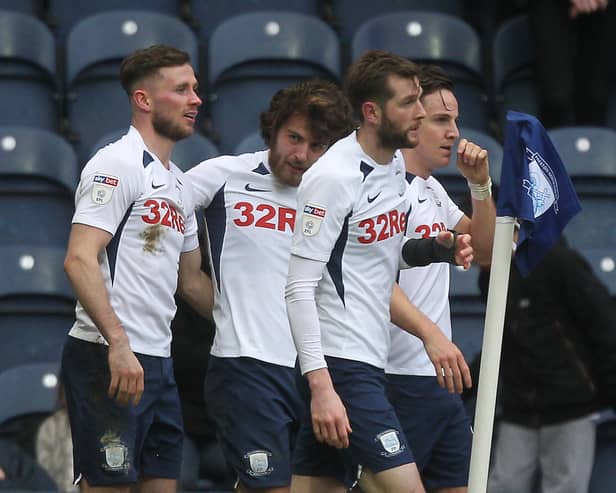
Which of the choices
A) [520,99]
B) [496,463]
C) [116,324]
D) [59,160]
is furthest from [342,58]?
[116,324]

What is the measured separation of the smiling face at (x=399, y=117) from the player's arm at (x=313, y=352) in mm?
526

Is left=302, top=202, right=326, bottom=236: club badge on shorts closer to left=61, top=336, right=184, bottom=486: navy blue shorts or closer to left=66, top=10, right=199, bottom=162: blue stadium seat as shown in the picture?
left=61, top=336, right=184, bottom=486: navy blue shorts

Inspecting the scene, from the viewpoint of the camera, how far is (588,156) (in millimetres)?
7855

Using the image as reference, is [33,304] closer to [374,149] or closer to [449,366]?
[374,149]

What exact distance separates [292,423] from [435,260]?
1.01 meters

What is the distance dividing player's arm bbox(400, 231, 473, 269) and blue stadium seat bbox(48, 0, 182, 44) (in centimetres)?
437

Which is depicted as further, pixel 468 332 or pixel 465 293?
pixel 465 293

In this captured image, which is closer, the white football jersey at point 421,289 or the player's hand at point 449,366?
the player's hand at point 449,366

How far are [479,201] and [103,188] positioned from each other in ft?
4.48

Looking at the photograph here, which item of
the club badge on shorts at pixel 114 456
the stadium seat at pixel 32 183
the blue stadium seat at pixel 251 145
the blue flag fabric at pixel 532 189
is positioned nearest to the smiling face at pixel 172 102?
the club badge on shorts at pixel 114 456

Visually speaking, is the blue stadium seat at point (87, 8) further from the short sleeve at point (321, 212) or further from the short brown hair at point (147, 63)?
the short sleeve at point (321, 212)

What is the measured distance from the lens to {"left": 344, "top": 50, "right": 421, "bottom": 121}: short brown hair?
4.86m

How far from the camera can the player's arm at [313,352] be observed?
14.6 ft

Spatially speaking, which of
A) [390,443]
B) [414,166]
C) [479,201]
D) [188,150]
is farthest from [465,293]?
[390,443]
